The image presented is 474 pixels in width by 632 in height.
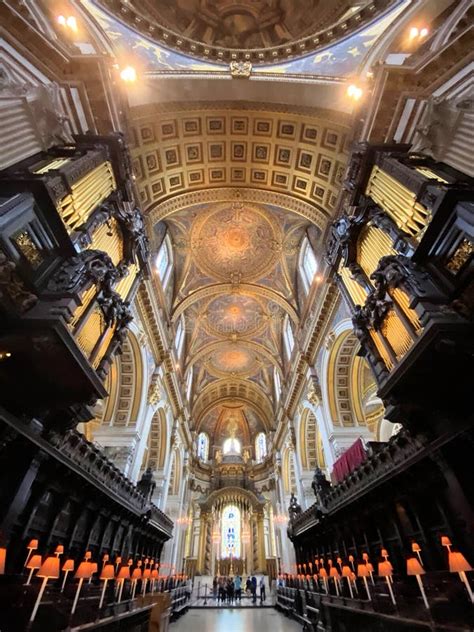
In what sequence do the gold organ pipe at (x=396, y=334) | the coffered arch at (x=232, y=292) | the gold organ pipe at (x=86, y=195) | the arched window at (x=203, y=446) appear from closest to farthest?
1. the gold organ pipe at (x=396, y=334)
2. the gold organ pipe at (x=86, y=195)
3. the coffered arch at (x=232, y=292)
4. the arched window at (x=203, y=446)

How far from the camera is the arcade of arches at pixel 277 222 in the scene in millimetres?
6004

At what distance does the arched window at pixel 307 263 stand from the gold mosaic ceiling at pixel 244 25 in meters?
8.87

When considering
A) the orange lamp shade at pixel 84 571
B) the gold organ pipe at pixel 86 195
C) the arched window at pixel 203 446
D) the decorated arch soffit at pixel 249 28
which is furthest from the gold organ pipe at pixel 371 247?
the arched window at pixel 203 446

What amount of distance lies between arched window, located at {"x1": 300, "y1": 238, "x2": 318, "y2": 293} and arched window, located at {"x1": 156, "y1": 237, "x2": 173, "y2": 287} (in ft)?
26.5

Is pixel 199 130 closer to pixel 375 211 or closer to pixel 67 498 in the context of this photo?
pixel 375 211

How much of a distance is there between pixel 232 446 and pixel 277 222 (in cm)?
2550

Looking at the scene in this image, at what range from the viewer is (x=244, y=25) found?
13414mm

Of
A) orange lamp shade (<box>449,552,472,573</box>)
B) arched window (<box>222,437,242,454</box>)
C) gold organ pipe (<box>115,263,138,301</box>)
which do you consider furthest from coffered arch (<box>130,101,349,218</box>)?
arched window (<box>222,437,242,454</box>)

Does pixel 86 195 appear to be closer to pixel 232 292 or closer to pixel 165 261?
pixel 165 261

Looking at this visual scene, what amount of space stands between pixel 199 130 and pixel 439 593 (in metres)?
14.6

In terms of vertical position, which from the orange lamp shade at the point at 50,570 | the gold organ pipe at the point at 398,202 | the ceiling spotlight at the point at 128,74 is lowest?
the orange lamp shade at the point at 50,570

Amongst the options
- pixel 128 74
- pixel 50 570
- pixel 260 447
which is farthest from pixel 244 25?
pixel 260 447

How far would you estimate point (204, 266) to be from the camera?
64.5ft

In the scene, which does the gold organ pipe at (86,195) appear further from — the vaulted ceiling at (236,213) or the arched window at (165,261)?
the arched window at (165,261)
